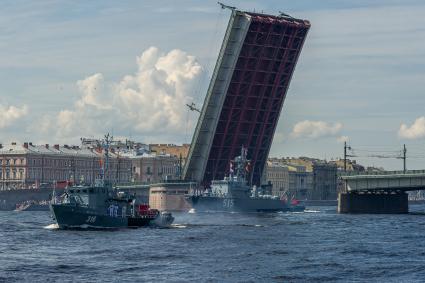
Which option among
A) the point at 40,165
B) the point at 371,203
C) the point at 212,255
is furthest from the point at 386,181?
the point at 40,165

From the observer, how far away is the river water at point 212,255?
34.0m

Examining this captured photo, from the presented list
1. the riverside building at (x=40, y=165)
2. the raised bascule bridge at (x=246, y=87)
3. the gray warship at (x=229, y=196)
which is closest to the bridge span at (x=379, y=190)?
the gray warship at (x=229, y=196)

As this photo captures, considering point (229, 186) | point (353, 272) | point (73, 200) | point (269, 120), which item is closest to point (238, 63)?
point (269, 120)

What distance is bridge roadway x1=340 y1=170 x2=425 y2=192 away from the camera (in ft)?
279

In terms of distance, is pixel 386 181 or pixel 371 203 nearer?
pixel 386 181

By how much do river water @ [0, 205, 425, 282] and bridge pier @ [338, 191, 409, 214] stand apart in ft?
112

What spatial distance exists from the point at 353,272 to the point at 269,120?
4831 centimetres

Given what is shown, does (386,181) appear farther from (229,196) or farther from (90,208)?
(90,208)

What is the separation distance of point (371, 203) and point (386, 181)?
6.77 m

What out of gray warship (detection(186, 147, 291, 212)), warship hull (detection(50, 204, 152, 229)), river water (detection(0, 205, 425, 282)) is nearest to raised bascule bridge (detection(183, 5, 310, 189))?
gray warship (detection(186, 147, 291, 212))

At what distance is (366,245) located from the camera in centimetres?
4716

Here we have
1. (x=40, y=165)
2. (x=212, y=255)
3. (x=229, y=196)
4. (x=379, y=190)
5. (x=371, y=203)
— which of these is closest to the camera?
(x=212, y=255)

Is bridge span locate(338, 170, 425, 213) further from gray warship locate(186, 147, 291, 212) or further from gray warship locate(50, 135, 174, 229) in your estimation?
gray warship locate(50, 135, 174, 229)

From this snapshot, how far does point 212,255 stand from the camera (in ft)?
134
